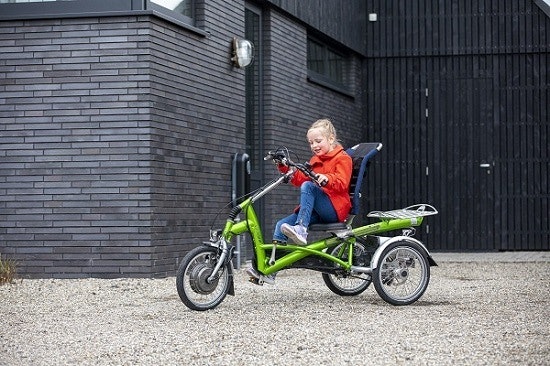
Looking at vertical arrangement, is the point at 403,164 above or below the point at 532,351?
above

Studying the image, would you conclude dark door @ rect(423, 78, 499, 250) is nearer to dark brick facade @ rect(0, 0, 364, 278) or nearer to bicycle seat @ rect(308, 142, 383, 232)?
dark brick facade @ rect(0, 0, 364, 278)

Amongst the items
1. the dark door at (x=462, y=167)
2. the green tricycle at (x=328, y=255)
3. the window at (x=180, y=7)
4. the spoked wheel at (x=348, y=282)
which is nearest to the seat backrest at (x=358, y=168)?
the green tricycle at (x=328, y=255)

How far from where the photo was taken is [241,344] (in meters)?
5.94

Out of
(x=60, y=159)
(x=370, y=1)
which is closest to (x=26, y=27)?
(x=60, y=159)

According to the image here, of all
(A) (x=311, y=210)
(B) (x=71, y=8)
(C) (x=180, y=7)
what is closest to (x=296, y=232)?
(A) (x=311, y=210)

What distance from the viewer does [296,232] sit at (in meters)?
7.85

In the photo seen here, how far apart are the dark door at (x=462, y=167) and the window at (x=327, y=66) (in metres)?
1.56

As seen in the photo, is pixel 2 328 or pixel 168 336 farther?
pixel 2 328

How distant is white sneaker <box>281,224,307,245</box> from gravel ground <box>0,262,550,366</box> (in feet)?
1.57

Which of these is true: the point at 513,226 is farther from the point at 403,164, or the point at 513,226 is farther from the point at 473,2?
the point at 473,2

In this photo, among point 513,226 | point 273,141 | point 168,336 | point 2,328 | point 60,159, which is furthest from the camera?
point 513,226

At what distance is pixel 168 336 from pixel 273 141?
7.55 metres

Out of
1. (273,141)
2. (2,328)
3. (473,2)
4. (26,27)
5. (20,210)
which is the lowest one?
(2,328)

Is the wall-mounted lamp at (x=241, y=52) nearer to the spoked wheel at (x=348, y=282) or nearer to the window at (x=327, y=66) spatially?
the window at (x=327, y=66)
